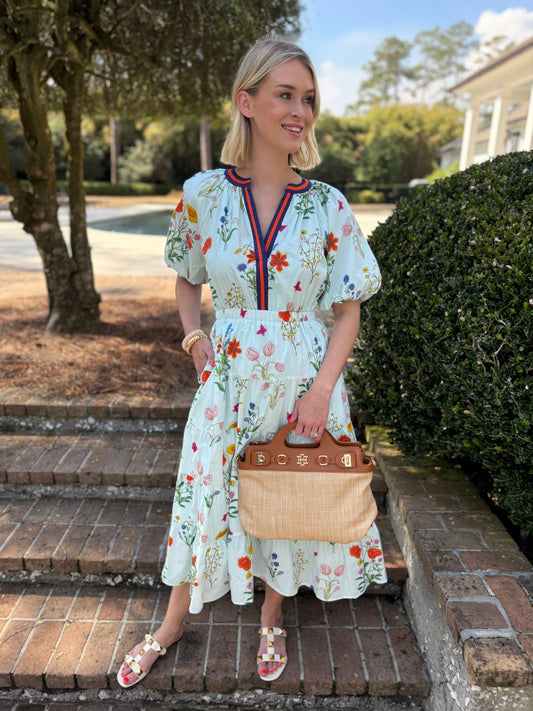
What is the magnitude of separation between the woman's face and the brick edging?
1.55 m

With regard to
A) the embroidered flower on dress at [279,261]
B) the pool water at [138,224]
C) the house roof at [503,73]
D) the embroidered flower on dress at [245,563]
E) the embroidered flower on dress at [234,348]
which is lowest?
the embroidered flower on dress at [245,563]

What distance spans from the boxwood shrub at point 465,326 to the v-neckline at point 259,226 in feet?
2.57

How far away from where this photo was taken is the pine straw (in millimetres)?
3335

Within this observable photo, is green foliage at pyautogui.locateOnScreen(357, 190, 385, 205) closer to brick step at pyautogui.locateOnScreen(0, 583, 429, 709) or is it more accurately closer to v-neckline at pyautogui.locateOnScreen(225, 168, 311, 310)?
brick step at pyautogui.locateOnScreen(0, 583, 429, 709)

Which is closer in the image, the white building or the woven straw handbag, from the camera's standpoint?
the woven straw handbag

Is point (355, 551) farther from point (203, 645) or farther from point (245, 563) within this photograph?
point (203, 645)

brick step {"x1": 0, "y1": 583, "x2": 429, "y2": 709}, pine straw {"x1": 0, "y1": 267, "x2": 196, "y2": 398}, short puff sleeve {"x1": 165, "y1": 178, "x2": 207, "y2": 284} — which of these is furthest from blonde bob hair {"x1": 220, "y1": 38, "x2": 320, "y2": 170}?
pine straw {"x1": 0, "y1": 267, "x2": 196, "y2": 398}

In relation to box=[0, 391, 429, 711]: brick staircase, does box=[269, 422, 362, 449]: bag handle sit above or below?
above

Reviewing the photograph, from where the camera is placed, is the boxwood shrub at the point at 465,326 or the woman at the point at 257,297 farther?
the boxwood shrub at the point at 465,326

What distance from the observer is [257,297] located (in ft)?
5.30

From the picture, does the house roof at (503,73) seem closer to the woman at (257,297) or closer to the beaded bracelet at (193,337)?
the woman at (257,297)

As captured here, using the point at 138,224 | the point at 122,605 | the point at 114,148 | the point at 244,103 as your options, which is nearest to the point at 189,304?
the point at 244,103

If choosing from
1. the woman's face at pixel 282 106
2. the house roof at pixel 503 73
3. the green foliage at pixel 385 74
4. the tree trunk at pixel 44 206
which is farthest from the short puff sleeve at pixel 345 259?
the green foliage at pixel 385 74

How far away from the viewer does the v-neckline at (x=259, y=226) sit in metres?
1.55
